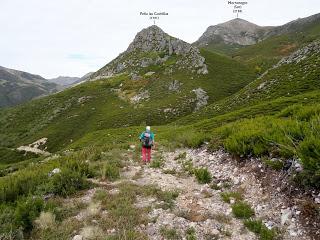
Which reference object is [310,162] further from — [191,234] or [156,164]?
[156,164]

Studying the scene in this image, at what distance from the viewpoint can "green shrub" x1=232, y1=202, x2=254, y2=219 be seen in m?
8.70

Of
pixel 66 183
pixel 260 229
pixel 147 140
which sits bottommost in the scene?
pixel 260 229

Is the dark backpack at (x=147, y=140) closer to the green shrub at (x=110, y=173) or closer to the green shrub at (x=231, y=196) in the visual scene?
the green shrub at (x=110, y=173)

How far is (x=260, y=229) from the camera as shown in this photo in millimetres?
7824

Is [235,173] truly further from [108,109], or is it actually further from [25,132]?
[25,132]

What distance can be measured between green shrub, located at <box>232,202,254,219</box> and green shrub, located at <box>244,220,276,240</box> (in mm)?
453

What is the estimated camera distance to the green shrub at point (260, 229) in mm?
7488

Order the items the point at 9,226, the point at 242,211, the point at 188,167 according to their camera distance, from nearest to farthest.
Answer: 1. the point at 9,226
2. the point at 242,211
3. the point at 188,167

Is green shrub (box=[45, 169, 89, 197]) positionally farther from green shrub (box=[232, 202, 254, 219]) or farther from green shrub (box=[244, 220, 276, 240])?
green shrub (box=[244, 220, 276, 240])

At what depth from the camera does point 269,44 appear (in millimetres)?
119312

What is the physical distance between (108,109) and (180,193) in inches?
2358

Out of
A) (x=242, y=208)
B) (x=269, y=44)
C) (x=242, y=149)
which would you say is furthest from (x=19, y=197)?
(x=269, y=44)

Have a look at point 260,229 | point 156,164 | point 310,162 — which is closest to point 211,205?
point 260,229

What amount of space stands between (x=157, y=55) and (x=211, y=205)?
87.3 meters
